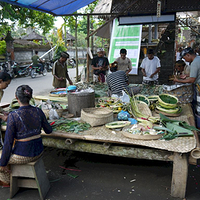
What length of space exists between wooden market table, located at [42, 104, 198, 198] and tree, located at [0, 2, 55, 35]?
809 cm

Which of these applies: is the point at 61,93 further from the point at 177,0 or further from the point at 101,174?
the point at 177,0

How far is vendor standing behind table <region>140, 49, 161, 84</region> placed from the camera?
650 cm

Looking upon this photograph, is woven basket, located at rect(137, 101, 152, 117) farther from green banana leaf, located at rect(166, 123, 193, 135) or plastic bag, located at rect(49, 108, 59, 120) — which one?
plastic bag, located at rect(49, 108, 59, 120)

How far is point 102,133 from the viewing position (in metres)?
3.07

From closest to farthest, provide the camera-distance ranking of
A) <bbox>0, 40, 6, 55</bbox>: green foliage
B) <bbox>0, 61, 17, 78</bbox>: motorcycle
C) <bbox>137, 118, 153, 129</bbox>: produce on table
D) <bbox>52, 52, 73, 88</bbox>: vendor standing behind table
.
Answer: <bbox>137, 118, 153, 129</bbox>: produce on table < <bbox>52, 52, 73, 88</bbox>: vendor standing behind table < <bbox>0, 61, 17, 78</bbox>: motorcycle < <bbox>0, 40, 6, 55</bbox>: green foliage

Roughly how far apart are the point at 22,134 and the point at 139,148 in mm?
1578

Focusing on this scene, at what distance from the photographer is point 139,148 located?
2957mm

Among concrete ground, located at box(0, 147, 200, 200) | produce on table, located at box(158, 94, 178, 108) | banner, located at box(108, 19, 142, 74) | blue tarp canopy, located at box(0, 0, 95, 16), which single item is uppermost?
blue tarp canopy, located at box(0, 0, 95, 16)

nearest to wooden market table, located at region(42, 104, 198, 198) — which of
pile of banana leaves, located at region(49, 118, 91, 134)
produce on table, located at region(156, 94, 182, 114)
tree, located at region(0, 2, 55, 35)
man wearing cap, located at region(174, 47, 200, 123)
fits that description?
pile of banana leaves, located at region(49, 118, 91, 134)

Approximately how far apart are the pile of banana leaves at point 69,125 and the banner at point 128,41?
20.6 feet

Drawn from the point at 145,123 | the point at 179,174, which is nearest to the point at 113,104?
the point at 145,123

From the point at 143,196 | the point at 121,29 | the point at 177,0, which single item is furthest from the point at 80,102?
the point at 121,29

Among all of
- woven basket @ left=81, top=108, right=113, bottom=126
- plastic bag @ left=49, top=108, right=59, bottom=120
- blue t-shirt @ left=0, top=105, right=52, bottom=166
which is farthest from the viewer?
plastic bag @ left=49, top=108, right=59, bottom=120

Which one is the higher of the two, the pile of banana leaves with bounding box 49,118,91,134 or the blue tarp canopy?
the blue tarp canopy
